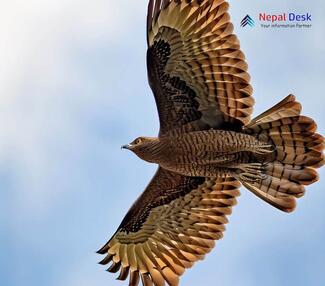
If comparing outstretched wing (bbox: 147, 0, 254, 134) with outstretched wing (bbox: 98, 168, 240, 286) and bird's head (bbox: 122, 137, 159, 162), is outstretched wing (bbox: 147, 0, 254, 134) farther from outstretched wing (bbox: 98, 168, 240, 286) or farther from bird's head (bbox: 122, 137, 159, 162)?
outstretched wing (bbox: 98, 168, 240, 286)

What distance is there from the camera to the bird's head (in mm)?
15116

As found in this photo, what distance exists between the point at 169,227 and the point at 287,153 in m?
2.91

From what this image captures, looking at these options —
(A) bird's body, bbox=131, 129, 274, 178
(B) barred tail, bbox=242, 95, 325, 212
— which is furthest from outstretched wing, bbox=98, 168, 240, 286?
(B) barred tail, bbox=242, 95, 325, 212

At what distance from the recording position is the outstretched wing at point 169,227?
16156 mm

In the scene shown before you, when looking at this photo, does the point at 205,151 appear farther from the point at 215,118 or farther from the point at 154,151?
the point at 154,151

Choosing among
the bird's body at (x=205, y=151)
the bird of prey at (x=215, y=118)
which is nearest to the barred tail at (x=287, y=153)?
the bird of prey at (x=215, y=118)

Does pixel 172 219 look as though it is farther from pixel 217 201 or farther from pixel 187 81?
pixel 187 81

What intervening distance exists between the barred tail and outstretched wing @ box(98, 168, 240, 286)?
1.08 meters

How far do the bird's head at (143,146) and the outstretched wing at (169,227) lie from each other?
940mm

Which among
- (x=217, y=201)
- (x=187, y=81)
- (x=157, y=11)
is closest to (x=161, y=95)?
(x=187, y=81)

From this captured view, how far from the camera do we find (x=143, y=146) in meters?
15.2

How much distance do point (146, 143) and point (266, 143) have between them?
2.05 m

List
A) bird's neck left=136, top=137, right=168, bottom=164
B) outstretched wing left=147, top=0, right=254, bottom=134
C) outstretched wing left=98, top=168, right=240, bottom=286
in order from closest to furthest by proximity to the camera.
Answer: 1. outstretched wing left=147, top=0, right=254, bottom=134
2. bird's neck left=136, top=137, right=168, bottom=164
3. outstretched wing left=98, top=168, right=240, bottom=286

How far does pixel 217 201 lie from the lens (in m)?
16.2
